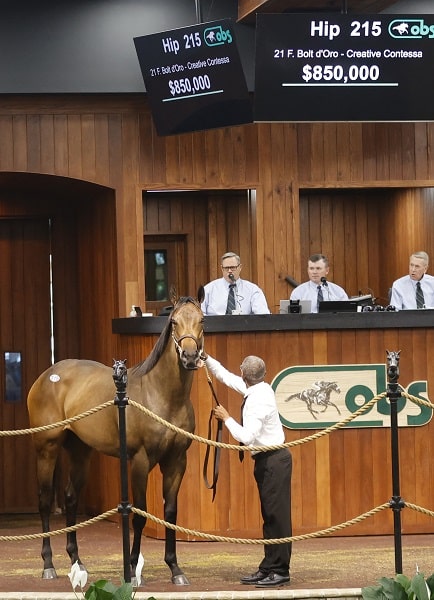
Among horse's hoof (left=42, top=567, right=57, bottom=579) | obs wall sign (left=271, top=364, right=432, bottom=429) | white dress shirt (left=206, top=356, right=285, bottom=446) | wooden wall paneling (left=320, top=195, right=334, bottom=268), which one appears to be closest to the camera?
white dress shirt (left=206, top=356, right=285, bottom=446)

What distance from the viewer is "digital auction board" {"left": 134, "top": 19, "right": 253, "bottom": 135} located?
33.3 feet

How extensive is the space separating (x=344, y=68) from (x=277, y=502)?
3898 mm

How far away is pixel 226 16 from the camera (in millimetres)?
11219

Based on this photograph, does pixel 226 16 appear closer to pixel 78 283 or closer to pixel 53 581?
pixel 78 283

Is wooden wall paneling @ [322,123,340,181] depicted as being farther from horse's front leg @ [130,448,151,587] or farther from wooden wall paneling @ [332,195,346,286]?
horse's front leg @ [130,448,151,587]

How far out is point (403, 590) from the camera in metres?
5.89

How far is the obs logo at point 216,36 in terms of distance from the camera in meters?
10.0

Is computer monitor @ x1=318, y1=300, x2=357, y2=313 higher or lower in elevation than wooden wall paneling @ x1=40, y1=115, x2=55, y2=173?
lower

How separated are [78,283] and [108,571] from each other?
445 cm

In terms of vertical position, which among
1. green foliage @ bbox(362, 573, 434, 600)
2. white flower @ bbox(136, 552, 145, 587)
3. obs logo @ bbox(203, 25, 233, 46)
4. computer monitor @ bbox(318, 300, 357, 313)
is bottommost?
white flower @ bbox(136, 552, 145, 587)

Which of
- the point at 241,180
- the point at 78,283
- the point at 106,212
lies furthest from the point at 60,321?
the point at 241,180

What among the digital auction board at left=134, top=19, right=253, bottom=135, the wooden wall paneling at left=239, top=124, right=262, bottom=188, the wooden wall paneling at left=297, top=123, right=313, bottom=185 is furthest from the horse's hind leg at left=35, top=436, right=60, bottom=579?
the wooden wall paneling at left=297, top=123, right=313, bottom=185

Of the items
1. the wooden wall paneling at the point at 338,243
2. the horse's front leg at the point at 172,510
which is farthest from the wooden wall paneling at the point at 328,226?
the horse's front leg at the point at 172,510

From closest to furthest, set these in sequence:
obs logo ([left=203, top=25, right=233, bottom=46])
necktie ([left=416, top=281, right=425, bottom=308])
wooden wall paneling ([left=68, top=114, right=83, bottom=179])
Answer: obs logo ([left=203, top=25, right=233, bottom=46]) < necktie ([left=416, top=281, right=425, bottom=308]) < wooden wall paneling ([left=68, top=114, right=83, bottom=179])
